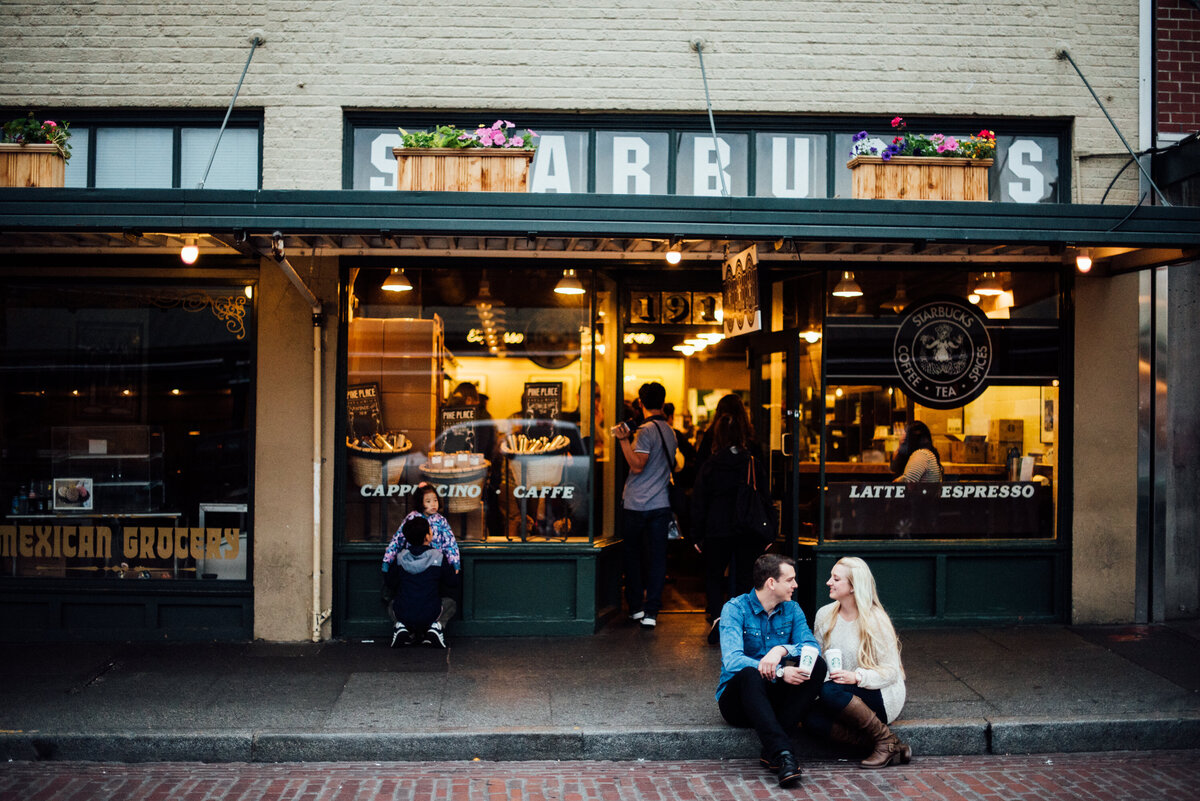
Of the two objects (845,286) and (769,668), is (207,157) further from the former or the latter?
(769,668)

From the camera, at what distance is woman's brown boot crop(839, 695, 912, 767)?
211 inches

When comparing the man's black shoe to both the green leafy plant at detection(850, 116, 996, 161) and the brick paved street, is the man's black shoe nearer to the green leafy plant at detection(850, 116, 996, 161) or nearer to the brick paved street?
the brick paved street

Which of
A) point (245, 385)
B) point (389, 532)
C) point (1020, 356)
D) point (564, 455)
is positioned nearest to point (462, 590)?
point (389, 532)

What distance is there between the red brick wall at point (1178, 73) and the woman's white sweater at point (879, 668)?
5.69 metres

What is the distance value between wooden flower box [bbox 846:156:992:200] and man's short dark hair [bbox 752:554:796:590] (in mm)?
2960

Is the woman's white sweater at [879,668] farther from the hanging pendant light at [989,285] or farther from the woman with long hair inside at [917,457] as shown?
the hanging pendant light at [989,285]

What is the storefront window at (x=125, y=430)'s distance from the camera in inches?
310

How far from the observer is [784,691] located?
5430 millimetres

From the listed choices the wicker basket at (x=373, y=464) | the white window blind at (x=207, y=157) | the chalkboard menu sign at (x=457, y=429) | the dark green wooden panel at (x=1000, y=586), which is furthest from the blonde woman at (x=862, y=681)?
the white window blind at (x=207, y=157)

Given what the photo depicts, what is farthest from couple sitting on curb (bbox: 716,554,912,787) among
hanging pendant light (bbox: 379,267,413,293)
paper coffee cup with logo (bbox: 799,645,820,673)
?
hanging pendant light (bbox: 379,267,413,293)

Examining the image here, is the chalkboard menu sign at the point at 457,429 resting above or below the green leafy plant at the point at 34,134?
below

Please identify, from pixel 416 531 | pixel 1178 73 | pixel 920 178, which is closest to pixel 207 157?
pixel 416 531

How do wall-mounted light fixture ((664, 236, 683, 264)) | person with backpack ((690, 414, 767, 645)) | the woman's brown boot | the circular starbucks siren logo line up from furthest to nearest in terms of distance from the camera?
the circular starbucks siren logo, person with backpack ((690, 414, 767, 645)), wall-mounted light fixture ((664, 236, 683, 264)), the woman's brown boot

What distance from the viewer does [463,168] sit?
6660 millimetres
